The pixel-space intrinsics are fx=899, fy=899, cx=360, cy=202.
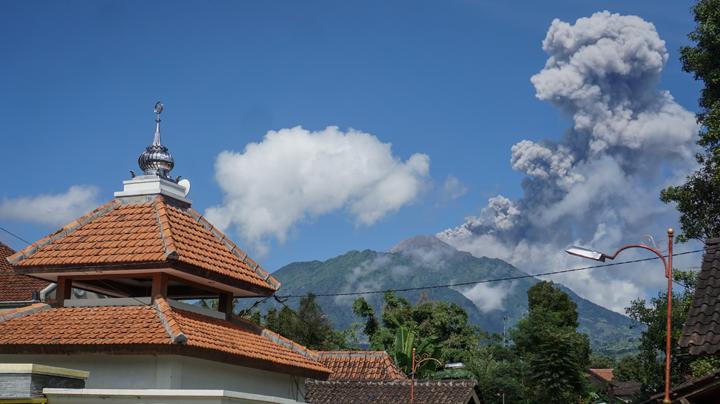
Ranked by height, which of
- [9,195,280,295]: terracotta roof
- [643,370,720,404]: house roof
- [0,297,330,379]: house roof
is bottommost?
[643,370,720,404]: house roof

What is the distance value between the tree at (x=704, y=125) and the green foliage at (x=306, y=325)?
27269 mm

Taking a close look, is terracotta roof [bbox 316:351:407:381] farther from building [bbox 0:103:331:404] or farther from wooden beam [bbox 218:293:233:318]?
wooden beam [bbox 218:293:233:318]

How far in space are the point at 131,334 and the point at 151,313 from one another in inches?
30.4

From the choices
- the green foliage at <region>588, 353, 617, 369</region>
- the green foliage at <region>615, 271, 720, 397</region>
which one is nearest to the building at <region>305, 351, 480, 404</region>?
→ the green foliage at <region>615, 271, 720, 397</region>

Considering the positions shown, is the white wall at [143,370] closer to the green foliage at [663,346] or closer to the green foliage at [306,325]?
the green foliage at [663,346]

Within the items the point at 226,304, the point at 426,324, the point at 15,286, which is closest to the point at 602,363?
the point at 426,324

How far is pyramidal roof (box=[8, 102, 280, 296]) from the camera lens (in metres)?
16.5

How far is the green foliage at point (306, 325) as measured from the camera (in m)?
53.5

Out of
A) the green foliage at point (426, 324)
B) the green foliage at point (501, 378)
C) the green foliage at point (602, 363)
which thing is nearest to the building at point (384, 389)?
the green foliage at point (501, 378)

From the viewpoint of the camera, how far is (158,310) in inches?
623

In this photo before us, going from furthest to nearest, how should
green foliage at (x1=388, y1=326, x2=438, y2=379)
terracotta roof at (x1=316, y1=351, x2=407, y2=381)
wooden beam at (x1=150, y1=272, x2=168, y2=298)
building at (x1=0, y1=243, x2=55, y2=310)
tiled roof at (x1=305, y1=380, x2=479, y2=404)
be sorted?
green foliage at (x1=388, y1=326, x2=438, y2=379) < terracotta roof at (x1=316, y1=351, x2=407, y2=381) < tiled roof at (x1=305, y1=380, x2=479, y2=404) < building at (x1=0, y1=243, x2=55, y2=310) < wooden beam at (x1=150, y1=272, x2=168, y2=298)

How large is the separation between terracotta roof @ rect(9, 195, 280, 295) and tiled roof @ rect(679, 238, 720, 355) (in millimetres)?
8736

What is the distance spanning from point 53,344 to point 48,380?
2287 millimetres

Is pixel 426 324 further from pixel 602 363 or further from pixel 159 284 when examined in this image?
pixel 602 363
